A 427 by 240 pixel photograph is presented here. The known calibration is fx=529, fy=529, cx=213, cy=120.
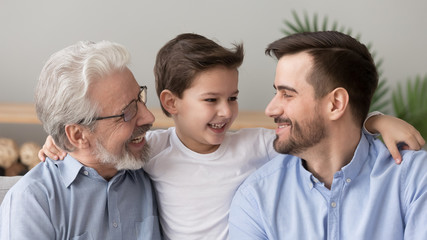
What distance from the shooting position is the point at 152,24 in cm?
378

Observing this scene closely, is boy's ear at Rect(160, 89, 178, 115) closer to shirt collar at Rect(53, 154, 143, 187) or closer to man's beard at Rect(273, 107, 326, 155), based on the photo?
shirt collar at Rect(53, 154, 143, 187)

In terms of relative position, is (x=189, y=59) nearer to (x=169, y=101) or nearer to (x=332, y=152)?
(x=169, y=101)

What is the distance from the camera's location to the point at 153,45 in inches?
149

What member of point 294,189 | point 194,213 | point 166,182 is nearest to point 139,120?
point 166,182

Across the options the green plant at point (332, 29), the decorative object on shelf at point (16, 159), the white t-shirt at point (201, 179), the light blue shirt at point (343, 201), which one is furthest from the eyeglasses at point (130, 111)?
the decorative object on shelf at point (16, 159)

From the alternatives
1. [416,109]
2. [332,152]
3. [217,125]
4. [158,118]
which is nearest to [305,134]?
[332,152]

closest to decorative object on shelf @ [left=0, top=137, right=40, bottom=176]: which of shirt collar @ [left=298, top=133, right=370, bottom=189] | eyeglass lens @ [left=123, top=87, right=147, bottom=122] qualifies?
eyeglass lens @ [left=123, top=87, right=147, bottom=122]

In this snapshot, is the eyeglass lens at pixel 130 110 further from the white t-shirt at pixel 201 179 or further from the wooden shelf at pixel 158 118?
the wooden shelf at pixel 158 118

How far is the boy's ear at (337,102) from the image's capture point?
5.79 feet

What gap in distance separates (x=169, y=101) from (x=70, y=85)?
48 cm

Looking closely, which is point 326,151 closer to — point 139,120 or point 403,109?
point 139,120

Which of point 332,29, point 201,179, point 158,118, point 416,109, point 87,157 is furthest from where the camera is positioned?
point 332,29

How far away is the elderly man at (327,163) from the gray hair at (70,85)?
59 cm

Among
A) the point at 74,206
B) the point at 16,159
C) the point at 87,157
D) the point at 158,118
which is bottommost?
the point at 16,159
